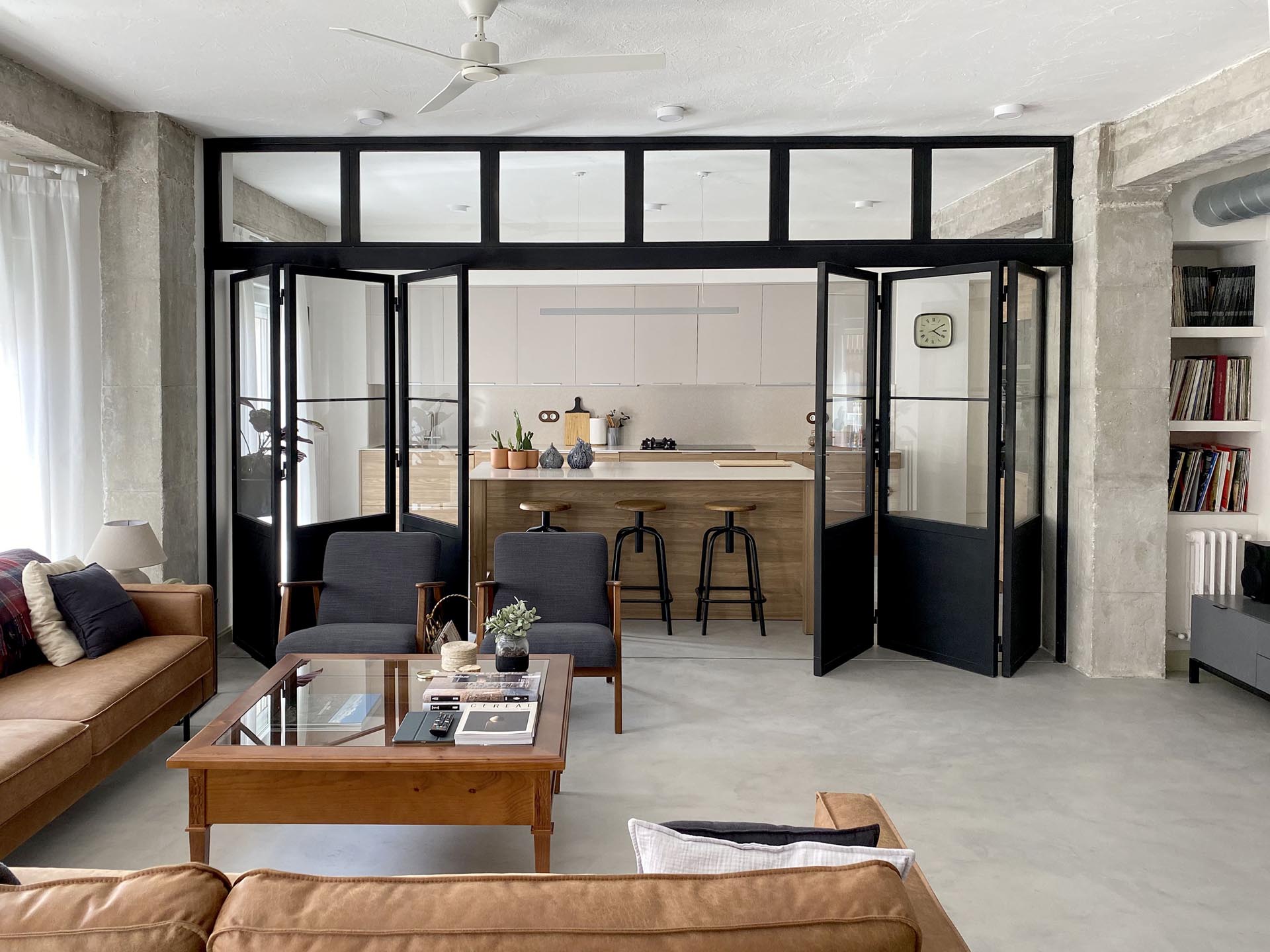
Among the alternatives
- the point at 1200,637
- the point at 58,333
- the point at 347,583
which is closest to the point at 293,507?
the point at 347,583

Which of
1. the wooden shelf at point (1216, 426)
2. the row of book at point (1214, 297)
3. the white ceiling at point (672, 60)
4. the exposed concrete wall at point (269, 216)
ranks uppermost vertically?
the white ceiling at point (672, 60)

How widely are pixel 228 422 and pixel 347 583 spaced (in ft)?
5.36

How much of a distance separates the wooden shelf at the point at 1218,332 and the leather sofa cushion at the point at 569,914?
5033mm

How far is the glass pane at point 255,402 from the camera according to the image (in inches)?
223

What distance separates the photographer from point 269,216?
6.02 meters

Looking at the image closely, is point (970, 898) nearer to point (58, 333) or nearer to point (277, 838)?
point (277, 838)

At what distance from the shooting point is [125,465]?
17.5ft

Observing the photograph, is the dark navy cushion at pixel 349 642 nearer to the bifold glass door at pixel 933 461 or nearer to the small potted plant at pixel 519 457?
the bifold glass door at pixel 933 461

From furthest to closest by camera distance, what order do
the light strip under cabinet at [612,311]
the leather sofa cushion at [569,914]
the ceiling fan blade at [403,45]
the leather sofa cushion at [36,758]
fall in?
the light strip under cabinet at [612,311], the ceiling fan blade at [403,45], the leather sofa cushion at [36,758], the leather sofa cushion at [569,914]

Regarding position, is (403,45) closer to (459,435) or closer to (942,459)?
(459,435)

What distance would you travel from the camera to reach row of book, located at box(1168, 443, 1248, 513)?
18.3 feet

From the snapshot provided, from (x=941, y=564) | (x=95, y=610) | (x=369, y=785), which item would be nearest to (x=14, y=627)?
(x=95, y=610)

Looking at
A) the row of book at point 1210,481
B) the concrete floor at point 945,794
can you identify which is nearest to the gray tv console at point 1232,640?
the concrete floor at point 945,794

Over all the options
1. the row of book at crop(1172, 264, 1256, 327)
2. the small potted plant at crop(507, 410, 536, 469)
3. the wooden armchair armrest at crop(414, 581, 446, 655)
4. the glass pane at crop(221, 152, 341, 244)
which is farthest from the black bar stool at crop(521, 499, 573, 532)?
the row of book at crop(1172, 264, 1256, 327)
